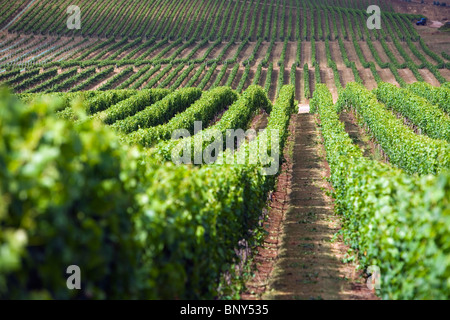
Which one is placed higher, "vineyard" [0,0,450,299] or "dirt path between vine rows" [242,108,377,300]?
"vineyard" [0,0,450,299]

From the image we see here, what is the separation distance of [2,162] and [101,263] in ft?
5.04

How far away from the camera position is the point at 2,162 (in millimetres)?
4543

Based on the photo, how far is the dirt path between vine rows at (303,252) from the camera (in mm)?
12469

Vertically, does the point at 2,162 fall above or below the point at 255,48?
below

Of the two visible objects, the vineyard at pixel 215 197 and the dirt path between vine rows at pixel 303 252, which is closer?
the vineyard at pixel 215 197

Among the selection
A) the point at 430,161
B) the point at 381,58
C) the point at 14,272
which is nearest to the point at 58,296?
the point at 14,272

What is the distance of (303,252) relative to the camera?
15.4 metres

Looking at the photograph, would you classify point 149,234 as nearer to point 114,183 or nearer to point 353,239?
point 114,183

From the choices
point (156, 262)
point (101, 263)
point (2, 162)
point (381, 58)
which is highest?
point (381, 58)

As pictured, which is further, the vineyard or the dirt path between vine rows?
the dirt path between vine rows

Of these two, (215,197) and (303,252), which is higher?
(215,197)

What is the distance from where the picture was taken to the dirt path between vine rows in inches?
491

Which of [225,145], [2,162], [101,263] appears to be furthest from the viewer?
[225,145]

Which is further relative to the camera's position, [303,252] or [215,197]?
[303,252]
